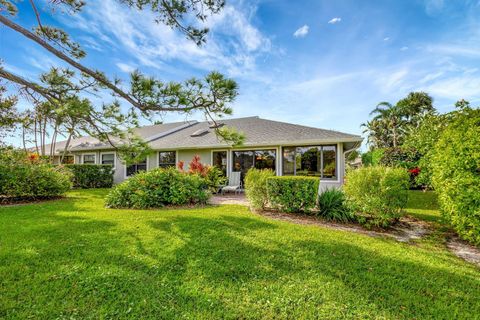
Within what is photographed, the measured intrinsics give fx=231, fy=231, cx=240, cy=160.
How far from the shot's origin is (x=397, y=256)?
13.7ft

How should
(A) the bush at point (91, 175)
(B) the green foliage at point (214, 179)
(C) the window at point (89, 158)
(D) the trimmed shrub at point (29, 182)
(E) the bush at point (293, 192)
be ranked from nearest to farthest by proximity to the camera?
A: 1. (E) the bush at point (293, 192)
2. (D) the trimmed shrub at point (29, 182)
3. (B) the green foliage at point (214, 179)
4. (A) the bush at point (91, 175)
5. (C) the window at point (89, 158)

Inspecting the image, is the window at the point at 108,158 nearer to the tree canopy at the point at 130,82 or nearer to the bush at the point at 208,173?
the bush at the point at 208,173

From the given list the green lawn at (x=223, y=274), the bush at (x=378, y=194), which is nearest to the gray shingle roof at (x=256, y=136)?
the bush at (x=378, y=194)

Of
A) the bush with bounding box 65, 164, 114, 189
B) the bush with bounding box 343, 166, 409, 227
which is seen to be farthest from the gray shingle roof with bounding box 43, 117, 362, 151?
the bush with bounding box 343, 166, 409, 227

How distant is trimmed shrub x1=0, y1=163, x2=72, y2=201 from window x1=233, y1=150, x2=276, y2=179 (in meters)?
8.44

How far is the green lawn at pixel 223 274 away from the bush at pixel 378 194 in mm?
1032

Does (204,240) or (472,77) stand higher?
(472,77)

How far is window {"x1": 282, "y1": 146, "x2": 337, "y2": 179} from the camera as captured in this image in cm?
1141

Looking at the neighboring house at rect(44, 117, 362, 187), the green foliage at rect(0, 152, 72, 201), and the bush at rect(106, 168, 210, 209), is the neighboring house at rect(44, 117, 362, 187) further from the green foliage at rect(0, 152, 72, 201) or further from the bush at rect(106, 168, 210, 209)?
the green foliage at rect(0, 152, 72, 201)

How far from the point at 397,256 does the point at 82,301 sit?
16.1ft

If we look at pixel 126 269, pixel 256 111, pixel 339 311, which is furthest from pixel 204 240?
pixel 256 111

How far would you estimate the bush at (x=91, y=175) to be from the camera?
1464cm

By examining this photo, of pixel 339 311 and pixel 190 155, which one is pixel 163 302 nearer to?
pixel 339 311

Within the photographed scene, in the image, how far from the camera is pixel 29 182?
920 cm
